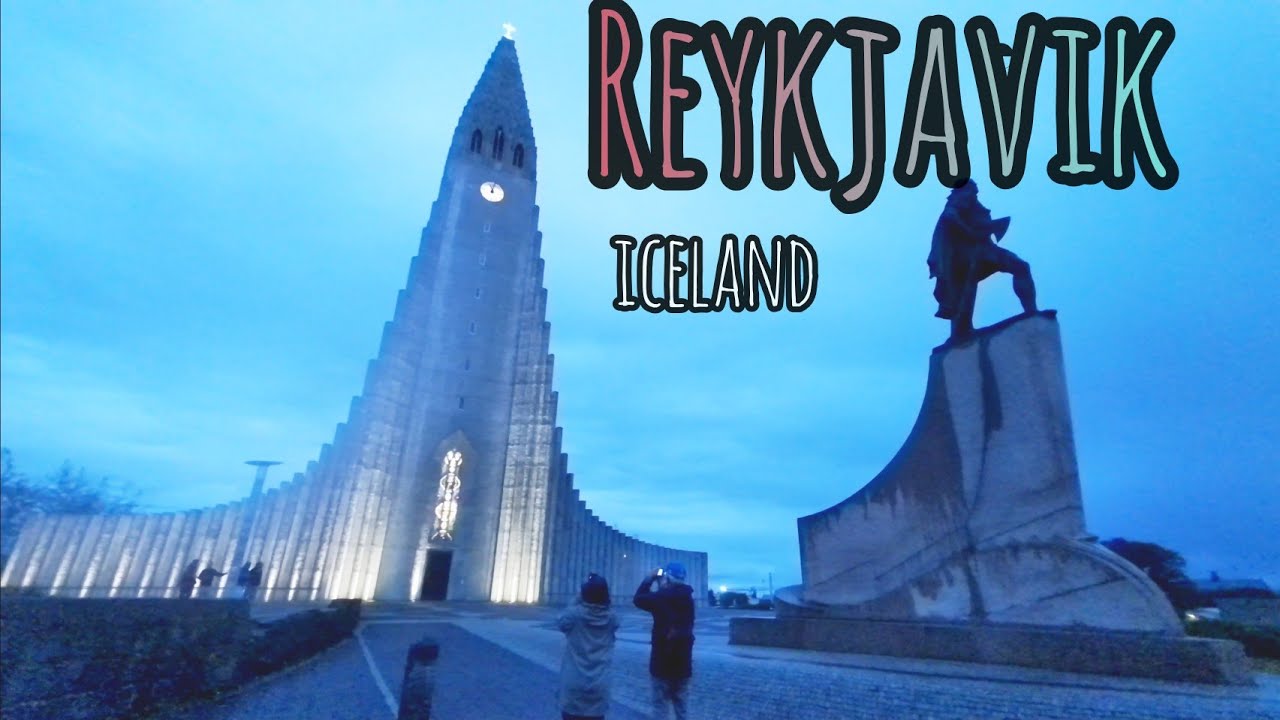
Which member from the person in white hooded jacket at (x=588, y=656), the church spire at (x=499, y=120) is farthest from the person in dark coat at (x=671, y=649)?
the church spire at (x=499, y=120)

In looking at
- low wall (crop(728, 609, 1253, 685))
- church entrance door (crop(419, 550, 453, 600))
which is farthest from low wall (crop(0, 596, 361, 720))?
church entrance door (crop(419, 550, 453, 600))

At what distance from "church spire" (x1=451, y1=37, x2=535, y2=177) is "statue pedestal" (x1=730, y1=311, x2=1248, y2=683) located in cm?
3632

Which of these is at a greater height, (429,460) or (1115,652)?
(429,460)

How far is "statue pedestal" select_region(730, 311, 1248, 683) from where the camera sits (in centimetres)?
572

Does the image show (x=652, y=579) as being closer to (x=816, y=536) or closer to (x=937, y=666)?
(x=937, y=666)

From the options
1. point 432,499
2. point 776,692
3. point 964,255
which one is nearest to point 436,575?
point 432,499

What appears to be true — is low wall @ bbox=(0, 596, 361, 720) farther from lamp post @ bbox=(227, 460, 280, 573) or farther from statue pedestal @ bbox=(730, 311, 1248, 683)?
lamp post @ bbox=(227, 460, 280, 573)

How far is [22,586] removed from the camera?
31.2 m

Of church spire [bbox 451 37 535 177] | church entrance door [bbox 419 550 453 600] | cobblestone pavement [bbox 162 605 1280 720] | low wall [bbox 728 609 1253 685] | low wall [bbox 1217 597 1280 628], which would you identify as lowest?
cobblestone pavement [bbox 162 605 1280 720]

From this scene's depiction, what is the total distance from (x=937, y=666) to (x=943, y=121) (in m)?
6.05

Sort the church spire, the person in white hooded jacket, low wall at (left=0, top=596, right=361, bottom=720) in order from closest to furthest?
the person in white hooded jacket → low wall at (left=0, top=596, right=361, bottom=720) → the church spire

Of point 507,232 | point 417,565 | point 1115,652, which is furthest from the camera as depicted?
point 507,232

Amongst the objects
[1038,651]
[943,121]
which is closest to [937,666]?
[1038,651]

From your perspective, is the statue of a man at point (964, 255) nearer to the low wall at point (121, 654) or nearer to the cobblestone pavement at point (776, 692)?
the cobblestone pavement at point (776, 692)
